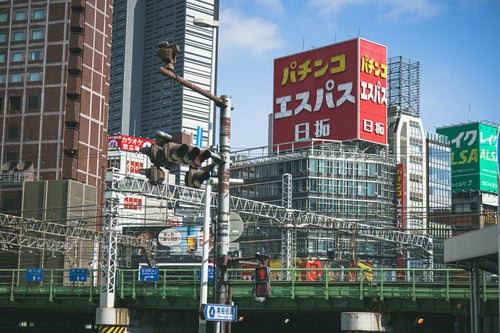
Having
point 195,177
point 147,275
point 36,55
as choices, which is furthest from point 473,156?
point 195,177

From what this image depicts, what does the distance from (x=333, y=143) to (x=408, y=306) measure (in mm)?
97633

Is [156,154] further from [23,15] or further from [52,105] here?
[23,15]

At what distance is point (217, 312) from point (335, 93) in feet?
379

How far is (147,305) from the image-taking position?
52906 mm

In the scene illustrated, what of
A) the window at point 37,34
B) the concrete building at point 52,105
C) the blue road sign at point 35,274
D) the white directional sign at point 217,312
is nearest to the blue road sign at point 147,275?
the blue road sign at point 35,274

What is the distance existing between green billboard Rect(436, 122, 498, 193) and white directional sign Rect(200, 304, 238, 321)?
441 feet

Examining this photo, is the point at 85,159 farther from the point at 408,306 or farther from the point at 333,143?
the point at 408,306

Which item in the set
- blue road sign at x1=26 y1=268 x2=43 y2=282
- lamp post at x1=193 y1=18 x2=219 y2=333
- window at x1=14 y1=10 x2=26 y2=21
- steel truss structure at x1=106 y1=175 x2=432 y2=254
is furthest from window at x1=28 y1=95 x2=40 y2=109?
lamp post at x1=193 y1=18 x2=219 y2=333

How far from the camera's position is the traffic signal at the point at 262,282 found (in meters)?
24.0

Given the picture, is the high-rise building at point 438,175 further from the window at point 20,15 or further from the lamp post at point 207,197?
the lamp post at point 207,197

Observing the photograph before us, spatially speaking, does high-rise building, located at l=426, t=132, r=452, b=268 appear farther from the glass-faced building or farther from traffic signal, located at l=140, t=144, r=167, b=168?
traffic signal, located at l=140, t=144, r=167, b=168

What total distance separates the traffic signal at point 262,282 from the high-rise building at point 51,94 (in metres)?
90.4

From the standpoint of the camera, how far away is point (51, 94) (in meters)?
115

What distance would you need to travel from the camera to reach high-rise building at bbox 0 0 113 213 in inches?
4439
